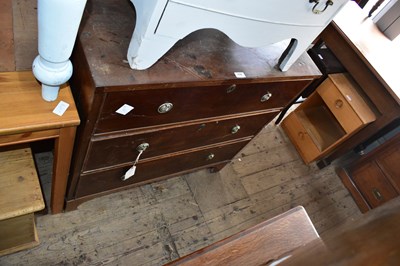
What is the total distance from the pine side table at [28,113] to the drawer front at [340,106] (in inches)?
60.9

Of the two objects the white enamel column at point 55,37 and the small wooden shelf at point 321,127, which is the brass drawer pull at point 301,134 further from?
the white enamel column at point 55,37

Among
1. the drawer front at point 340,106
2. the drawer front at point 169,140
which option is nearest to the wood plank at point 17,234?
the drawer front at point 169,140

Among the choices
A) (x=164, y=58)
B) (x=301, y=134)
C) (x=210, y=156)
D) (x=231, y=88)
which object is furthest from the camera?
(x=301, y=134)

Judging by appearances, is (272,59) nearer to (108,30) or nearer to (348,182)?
(108,30)

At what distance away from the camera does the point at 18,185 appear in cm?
102

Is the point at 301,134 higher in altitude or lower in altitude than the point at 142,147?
higher

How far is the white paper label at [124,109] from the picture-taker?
2.74 ft

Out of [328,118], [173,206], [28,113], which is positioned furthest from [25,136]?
[328,118]

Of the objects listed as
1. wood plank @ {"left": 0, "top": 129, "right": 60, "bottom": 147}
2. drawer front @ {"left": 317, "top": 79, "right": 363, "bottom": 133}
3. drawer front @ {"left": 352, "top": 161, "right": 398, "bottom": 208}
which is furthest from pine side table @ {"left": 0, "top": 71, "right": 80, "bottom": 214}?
drawer front @ {"left": 352, "top": 161, "right": 398, "bottom": 208}

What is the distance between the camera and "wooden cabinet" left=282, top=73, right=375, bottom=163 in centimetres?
182

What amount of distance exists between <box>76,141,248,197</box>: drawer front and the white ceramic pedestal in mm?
589

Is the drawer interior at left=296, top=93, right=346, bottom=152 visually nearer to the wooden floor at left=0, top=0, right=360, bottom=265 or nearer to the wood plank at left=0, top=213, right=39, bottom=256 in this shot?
the wooden floor at left=0, top=0, right=360, bottom=265

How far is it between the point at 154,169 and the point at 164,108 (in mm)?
528

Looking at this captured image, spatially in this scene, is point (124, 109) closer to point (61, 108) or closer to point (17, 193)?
point (61, 108)
